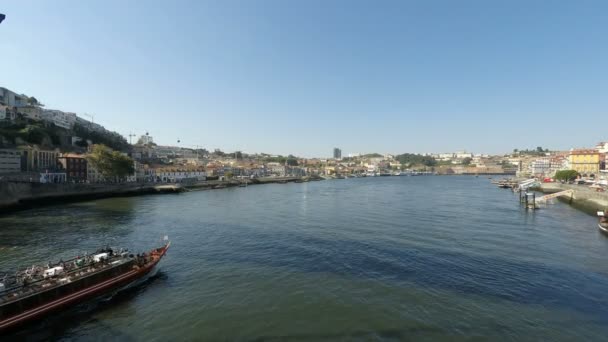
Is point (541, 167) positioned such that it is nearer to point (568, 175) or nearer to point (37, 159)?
point (568, 175)

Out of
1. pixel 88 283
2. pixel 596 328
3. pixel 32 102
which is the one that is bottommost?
pixel 596 328

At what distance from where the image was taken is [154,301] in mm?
14914

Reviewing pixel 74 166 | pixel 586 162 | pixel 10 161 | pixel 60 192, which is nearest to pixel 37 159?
pixel 10 161

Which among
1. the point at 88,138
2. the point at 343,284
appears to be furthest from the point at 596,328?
the point at 88,138

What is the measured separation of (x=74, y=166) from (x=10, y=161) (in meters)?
12.1

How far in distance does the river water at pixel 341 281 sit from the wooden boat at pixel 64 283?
1.99ft

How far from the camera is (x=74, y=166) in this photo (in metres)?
72.1

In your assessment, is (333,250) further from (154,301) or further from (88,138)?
(88,138)

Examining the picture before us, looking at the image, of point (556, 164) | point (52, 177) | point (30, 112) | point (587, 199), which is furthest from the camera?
point (556, 164)

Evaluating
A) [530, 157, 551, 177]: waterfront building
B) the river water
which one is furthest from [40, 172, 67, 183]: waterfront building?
[530, 157, 551, 177]: waterfront building

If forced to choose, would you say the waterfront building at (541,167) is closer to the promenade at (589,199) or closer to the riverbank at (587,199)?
the riverbank at (587,199)

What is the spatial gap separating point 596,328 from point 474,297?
4435 millimetres

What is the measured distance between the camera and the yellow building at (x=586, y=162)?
89875 millimetres

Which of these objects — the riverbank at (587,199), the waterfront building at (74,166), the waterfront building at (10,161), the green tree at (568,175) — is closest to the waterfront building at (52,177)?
the waterfront building at (74,166)
